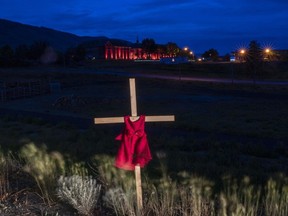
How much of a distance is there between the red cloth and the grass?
14.3 inches

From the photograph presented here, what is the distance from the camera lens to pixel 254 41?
5175 centimetres

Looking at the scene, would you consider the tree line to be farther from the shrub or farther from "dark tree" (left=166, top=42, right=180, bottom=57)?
the shrub

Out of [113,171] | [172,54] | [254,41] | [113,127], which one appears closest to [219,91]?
[254,41]

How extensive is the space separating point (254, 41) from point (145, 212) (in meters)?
48.1

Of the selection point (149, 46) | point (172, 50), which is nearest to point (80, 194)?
point (149, 46)

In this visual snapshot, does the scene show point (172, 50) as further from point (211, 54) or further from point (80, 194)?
point (80, 194)

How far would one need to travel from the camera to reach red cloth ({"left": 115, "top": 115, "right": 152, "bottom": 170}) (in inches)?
217

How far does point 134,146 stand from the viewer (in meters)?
5.54

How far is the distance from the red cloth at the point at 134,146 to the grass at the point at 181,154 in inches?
14.3

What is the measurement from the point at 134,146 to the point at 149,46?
456 ft

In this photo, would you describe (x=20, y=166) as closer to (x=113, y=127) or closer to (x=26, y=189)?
(x=26, y=189)

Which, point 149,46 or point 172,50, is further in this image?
point 172,50

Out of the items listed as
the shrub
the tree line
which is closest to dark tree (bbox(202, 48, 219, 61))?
the tree line

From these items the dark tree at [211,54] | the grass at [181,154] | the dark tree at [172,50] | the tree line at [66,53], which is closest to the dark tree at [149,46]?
the tree line at [66,53]
